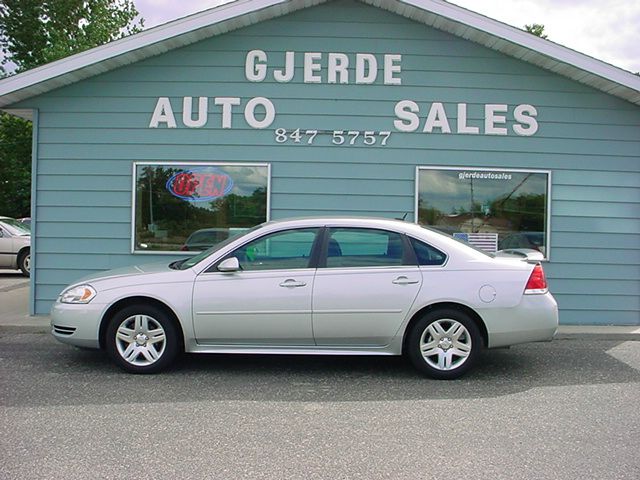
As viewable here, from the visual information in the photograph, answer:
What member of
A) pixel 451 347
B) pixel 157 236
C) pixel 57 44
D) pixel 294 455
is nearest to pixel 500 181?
pixel 451 347

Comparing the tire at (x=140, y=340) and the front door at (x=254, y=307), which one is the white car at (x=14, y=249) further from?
the front door at (x=254, y=307)

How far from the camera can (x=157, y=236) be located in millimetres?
8625

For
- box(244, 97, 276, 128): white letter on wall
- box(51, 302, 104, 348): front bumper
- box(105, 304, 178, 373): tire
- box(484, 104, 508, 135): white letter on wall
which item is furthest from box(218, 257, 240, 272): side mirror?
box(484, 104, 508, 135): white letter on wall

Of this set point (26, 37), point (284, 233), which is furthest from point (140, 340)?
point (26, 37)

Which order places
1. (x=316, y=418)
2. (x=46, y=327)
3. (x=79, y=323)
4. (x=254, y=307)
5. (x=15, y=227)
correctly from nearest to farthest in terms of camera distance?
(x=316, y=418) → (x=254, y=307) → (x=79, y=323) → (x=46, y=327) → (x=15, y=227)

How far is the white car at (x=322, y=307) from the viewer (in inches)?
221

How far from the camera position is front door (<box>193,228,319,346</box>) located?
5.60 m

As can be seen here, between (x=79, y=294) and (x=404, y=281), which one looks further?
(x=79, y=294)

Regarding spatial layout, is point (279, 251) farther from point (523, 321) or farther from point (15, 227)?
point (15, 227)

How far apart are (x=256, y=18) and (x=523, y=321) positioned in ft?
17.7

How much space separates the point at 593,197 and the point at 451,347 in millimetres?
4201

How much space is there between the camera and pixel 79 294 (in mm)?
5789

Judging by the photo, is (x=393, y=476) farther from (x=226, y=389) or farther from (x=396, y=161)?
(x=396, y=161)

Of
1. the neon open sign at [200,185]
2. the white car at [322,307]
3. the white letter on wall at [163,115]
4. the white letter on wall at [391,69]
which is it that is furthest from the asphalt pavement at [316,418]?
the white letter on wall at [391,69]
